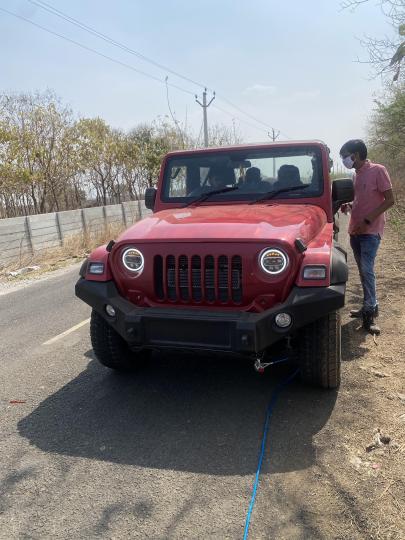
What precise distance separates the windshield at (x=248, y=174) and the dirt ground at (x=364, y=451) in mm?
1599

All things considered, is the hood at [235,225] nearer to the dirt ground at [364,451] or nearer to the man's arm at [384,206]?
the man's arm at [384,206]

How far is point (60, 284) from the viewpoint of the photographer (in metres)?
8.73

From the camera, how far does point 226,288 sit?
309 centimetres

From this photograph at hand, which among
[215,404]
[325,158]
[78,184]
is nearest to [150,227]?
[215,404]

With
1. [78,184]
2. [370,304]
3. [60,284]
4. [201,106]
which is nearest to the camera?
[370,304]

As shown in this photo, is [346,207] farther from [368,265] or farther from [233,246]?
[233,246]

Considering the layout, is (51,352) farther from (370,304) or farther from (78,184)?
(78,184)

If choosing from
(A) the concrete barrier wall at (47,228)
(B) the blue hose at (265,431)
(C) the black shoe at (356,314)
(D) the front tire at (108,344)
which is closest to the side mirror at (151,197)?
(D) the front tire at (108,344)

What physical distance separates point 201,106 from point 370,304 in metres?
27.3

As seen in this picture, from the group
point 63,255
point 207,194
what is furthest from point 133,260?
point 63,255

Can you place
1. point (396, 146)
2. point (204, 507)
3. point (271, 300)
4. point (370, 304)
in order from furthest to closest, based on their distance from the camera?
point (396, 146) → point (370, 304) → point (271, 300) → point (204, 507)

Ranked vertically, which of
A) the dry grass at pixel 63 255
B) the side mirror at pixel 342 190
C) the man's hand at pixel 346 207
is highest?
the side mirror at pixel 342 190

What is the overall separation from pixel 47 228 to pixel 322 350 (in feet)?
36.0

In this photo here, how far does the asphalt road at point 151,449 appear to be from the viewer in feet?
7.36
